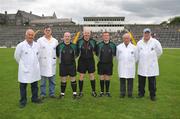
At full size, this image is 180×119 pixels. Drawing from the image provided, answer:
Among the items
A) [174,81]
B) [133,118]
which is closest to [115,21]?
[174,81]

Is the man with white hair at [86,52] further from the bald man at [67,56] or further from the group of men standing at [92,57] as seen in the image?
the bald man at [67,56]

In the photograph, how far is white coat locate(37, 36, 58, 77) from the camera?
9.08 m

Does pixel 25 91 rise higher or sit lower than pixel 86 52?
lower

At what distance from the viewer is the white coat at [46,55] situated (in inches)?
358

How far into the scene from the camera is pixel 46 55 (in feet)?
29.9

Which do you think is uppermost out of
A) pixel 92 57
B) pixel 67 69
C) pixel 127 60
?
pixel 92 57

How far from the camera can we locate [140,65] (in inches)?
372

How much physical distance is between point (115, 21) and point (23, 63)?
93.4m

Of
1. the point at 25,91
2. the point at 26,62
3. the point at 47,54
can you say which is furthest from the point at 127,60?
the point at 25,91

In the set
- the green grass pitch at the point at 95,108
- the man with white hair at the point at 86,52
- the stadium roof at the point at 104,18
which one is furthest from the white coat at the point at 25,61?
the stadium roof at the point at 104,18

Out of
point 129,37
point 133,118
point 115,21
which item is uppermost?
point 115,21

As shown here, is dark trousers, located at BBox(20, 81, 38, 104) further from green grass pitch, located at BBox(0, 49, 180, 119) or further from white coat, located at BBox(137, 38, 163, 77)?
white coat, located at BBox(137, 38, 163, 77)

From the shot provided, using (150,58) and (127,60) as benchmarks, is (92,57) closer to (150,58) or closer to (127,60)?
(127,60)

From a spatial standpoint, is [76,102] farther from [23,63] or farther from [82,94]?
[23,63]
